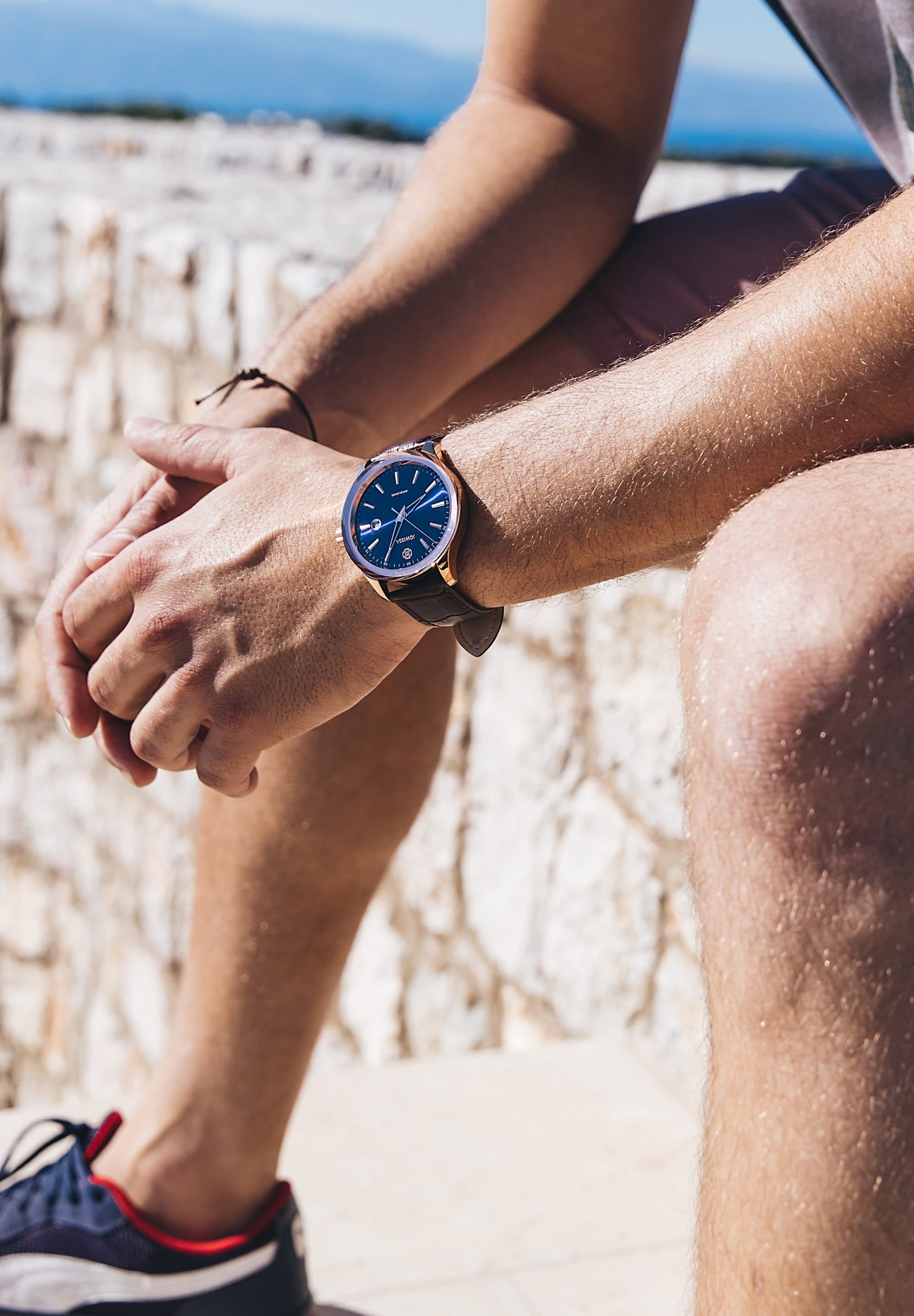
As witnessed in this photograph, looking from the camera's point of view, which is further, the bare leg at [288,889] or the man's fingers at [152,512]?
the bare leg at [288,889]

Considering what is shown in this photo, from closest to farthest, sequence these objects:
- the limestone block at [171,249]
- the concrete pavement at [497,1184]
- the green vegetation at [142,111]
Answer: the concrete pavement at [497,1184]
the limestone block at [171,249]
the green vegetation at [142,111]

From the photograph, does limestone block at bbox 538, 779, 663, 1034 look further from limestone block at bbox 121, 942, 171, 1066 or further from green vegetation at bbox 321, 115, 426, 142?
green vegetation at bbox 321, 115, 426, 142

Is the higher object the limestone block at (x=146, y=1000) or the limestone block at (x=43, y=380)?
the limestone block at (x=43, y=380)

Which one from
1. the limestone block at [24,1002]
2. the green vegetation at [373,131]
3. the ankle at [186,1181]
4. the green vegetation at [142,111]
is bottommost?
the limestone block at [24,1002]

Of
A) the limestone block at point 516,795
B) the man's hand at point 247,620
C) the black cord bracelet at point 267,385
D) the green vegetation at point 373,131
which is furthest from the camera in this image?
the green vegetation at point 373,131

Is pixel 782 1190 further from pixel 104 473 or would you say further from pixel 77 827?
pixel 77 827

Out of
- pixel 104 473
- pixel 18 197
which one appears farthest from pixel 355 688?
pixel 18 197

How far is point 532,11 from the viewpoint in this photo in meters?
1.17

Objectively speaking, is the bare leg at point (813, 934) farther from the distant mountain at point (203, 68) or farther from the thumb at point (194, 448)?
the distant mountain at point (203, 68)

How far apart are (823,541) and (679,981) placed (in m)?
1.19

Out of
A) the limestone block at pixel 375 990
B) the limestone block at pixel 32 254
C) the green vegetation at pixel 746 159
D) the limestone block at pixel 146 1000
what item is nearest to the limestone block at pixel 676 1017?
the limestone block at pixel 375 990

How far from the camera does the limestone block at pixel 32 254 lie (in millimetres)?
3012

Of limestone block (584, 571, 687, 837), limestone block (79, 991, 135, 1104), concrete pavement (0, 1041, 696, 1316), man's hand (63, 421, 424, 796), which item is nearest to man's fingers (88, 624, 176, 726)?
man's hand (63, 421, 424, 796)

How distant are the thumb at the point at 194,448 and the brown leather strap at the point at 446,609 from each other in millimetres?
183
